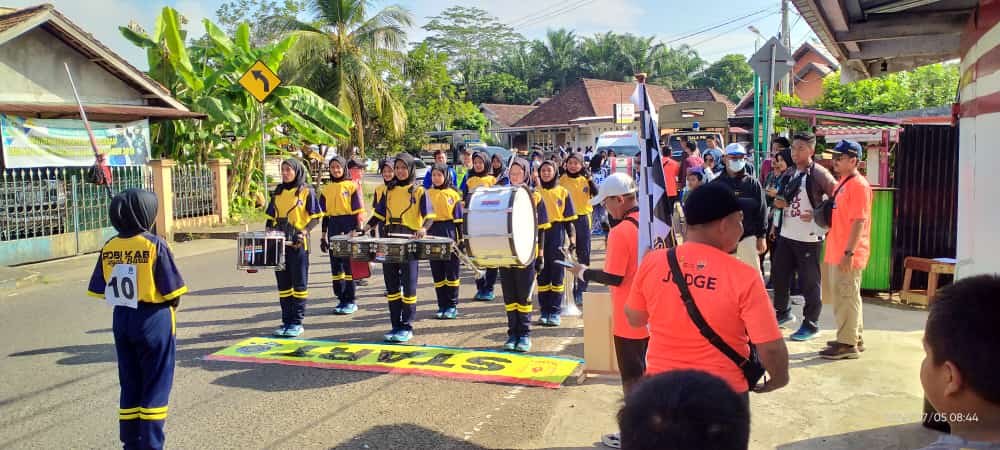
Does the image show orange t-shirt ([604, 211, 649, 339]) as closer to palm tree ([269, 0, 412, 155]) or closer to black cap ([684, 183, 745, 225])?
black cap ([684, 183, 745, 225])

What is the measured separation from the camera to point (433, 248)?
22.5ft

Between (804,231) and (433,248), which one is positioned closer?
(433,248)

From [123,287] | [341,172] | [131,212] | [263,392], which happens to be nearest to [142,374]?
[123,287]

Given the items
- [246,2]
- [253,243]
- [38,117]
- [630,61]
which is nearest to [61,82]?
[38,117]

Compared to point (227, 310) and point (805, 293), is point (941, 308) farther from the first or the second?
point (227, 310)

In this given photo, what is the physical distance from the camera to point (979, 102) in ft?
13.9

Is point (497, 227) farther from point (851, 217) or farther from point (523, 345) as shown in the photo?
point (851, 217)

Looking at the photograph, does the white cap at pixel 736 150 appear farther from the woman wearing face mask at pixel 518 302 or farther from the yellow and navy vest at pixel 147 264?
the yellow and navy vest at pixel 147 264

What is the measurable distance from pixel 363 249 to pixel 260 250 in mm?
1007

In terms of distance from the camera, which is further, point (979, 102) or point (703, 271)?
point (979, 102)

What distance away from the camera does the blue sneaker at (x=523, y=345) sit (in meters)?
6.95

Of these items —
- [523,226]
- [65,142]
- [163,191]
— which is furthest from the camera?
[163,191]

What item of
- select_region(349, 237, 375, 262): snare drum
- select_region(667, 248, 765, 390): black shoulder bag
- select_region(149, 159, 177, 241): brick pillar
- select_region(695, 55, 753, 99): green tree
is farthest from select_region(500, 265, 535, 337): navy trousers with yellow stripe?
select_region(695, 55, 753, 99): green tree

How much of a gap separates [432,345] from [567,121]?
36.9m
